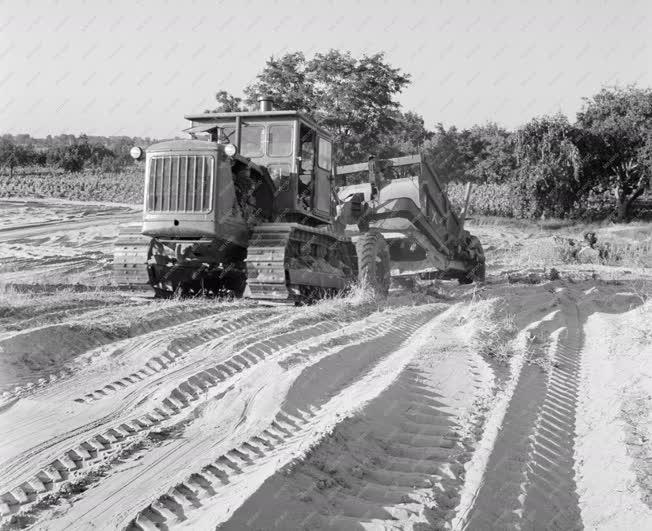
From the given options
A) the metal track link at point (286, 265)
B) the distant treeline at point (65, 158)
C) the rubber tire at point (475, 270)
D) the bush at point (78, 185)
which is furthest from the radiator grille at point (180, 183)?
the distant treeline at point (65, 158)

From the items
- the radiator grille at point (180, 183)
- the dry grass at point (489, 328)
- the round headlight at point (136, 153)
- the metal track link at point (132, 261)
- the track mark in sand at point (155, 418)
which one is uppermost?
the round headlight at point (136, 153)

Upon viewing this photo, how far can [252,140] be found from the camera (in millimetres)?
11594

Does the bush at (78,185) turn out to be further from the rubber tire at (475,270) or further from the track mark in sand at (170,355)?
the track mark in sand at (170,355)

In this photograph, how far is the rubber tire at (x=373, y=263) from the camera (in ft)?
38.6

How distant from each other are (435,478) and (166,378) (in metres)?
2.57

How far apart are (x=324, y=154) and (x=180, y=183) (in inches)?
122

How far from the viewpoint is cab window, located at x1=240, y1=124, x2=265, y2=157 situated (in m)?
11.6

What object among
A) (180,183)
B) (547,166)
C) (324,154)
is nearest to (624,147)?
(547,166)

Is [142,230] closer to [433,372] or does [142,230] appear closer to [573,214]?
[433,372]

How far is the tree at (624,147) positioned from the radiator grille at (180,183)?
1131 inches

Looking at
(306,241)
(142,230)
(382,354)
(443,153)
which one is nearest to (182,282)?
(142,230)

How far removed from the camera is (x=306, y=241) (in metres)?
11.3

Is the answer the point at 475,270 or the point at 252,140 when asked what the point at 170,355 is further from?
the point at 475,270

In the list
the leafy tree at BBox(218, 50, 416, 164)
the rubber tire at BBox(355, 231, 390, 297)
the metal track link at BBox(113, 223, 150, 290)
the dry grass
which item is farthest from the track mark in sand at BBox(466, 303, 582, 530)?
the leafy tree at BBox(218, 50, 416, 164)
